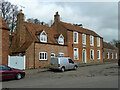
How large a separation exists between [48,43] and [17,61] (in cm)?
552

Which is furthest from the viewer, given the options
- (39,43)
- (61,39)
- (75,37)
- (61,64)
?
(75,37)

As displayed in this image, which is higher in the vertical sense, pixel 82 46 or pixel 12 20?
pixel 12 20

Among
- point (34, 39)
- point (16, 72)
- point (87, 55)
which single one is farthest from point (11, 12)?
point (16, 72)

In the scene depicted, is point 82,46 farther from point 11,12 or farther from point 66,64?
point 11,12

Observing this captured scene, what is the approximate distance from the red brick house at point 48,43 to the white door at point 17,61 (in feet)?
1.88

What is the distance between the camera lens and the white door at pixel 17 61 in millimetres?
18962

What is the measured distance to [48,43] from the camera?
2186 centimetres

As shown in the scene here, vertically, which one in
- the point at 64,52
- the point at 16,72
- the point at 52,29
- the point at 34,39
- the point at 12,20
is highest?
the point at 12,20

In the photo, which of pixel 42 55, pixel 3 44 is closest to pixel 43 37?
pixel 42 55

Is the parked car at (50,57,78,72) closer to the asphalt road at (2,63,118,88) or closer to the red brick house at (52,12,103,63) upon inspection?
the asphalt road at (2,63,118,88)

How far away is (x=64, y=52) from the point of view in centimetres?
2483

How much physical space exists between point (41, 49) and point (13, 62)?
4485 millimetres

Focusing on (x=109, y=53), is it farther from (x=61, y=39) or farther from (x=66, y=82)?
(x=66, y=82)

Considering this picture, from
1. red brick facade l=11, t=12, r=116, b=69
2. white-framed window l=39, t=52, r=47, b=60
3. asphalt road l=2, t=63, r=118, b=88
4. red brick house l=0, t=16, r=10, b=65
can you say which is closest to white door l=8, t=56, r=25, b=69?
Result: red brick facade l=11, t=12, r=116, b=69
